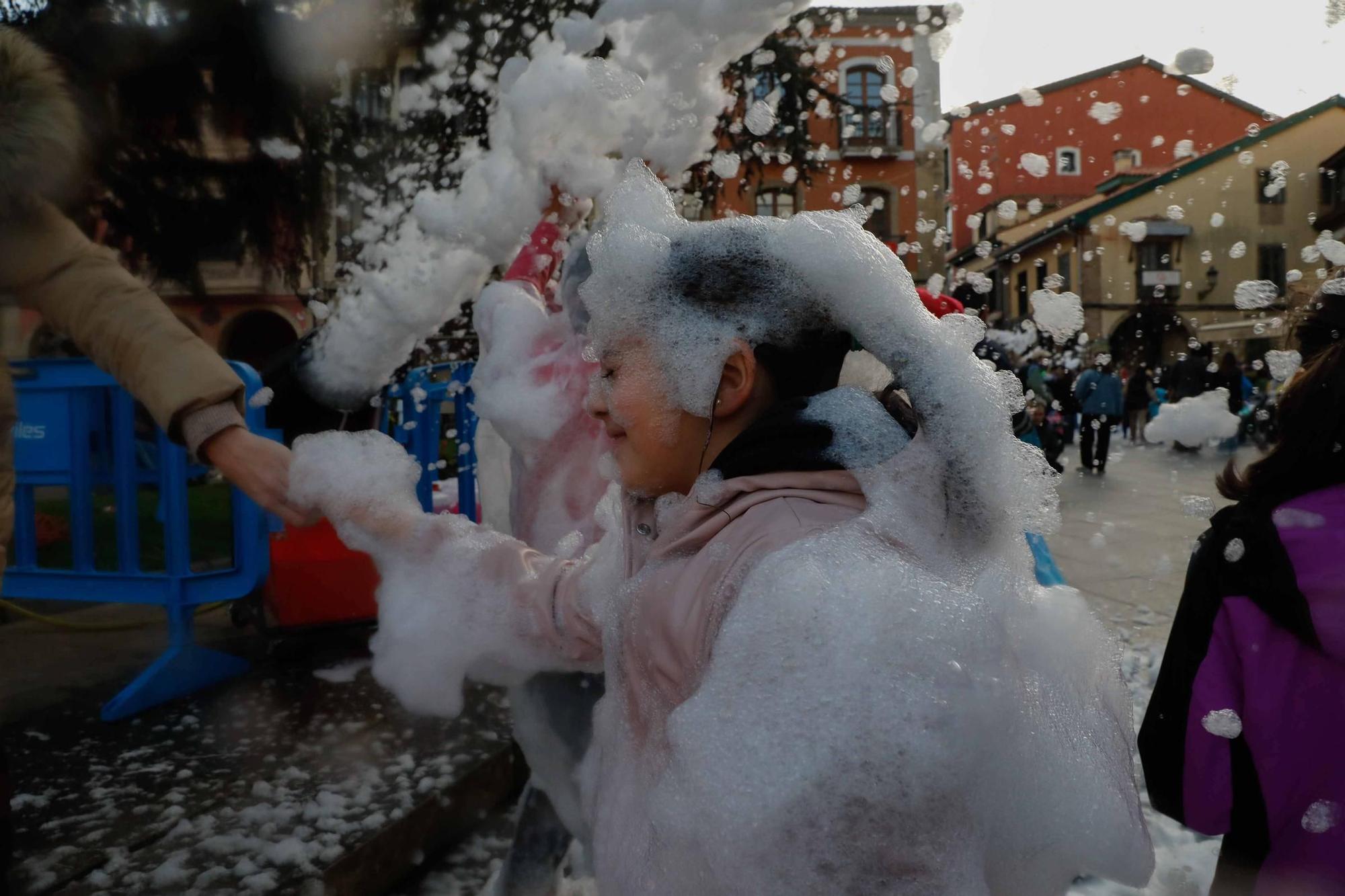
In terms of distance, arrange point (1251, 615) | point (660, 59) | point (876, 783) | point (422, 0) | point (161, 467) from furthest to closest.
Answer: point (422, 0) → point (161, 467) → point (660, 59) → point (1251, 615) → point (876, 783)

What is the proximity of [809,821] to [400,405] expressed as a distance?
3.77 m

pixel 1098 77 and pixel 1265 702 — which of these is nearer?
pixel 1265 702

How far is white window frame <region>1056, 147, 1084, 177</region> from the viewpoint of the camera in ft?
32.3

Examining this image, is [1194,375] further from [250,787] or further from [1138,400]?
[250,787]

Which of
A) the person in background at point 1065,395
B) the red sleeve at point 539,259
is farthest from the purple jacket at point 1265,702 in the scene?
the person in background at point 1065,395

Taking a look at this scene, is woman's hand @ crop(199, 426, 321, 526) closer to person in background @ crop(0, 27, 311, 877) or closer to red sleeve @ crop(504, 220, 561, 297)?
person in background @ crop(0, 27, 311, 877)

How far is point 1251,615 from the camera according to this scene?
1.65 metres

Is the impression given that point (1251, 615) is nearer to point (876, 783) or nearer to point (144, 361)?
point (876, 783)

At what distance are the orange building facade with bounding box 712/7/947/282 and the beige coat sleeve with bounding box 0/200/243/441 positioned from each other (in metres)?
4.56

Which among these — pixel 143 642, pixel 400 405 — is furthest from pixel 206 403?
pixel 143 642

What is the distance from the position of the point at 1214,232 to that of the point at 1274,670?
763 centimetres

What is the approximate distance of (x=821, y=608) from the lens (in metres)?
1.01

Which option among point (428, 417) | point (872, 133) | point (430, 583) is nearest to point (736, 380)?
point (430, 583)

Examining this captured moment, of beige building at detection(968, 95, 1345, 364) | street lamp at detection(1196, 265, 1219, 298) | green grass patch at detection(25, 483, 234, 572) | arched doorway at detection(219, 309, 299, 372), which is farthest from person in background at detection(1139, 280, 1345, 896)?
arched doorway at detection(219, 309, 299, 372)
